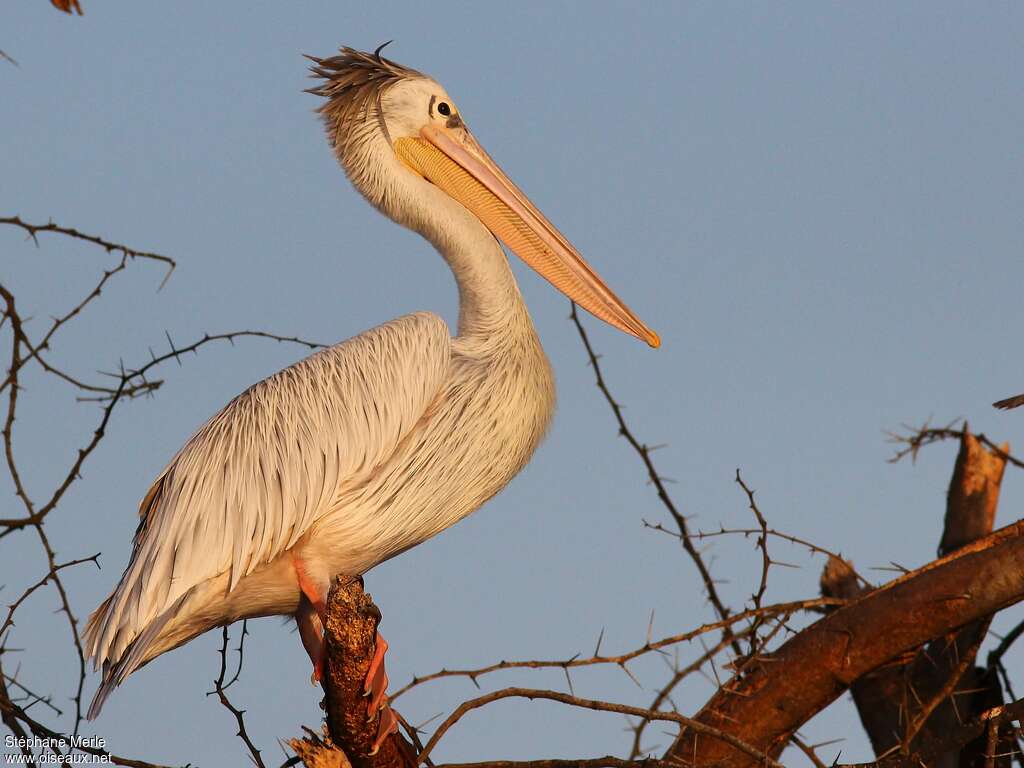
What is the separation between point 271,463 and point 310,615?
0.56 meters

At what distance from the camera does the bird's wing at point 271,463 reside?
442cm

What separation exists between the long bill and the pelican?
316 millimetres

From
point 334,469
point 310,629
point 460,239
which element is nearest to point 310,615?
point 310,629

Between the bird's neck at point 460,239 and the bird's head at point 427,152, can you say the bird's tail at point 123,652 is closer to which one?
the bird's neck at point 460,239

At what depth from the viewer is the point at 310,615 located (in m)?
4.48

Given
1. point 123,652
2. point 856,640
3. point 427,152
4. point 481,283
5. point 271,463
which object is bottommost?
point 856,640

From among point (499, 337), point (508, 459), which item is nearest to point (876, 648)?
point (508, 459)

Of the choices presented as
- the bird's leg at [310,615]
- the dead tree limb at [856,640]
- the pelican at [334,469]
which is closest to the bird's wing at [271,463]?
Result: the pelican at [334,469]

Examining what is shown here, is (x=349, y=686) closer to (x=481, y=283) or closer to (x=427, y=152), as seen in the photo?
(x=481, y=283)

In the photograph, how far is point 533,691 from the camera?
3.20 meters

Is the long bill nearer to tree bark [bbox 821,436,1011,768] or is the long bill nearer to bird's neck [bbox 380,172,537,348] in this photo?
bird's neck [bbox 380,172,537,348]

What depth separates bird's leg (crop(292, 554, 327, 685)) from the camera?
14.5 ft

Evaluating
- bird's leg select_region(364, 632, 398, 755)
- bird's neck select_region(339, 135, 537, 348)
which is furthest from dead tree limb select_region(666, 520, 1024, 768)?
bird's neck select_region(339, 135, 537, 348)

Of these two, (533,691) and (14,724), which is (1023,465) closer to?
(533,691)
